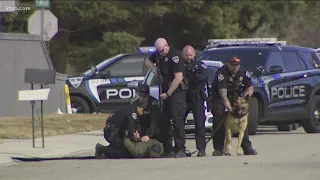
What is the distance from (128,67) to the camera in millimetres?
21719

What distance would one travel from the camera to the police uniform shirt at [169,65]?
1246cm

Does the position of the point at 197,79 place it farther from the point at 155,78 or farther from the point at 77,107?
the point at 77,107

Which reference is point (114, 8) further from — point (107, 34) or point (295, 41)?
point (295, 41)

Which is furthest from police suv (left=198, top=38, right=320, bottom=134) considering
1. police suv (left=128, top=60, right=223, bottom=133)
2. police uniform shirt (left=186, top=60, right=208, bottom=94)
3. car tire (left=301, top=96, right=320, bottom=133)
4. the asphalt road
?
police uniform shirt (left=186, top=60, right=208, bottom=94)

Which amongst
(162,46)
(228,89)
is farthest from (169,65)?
(228,89)

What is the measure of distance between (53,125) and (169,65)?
6.24 m

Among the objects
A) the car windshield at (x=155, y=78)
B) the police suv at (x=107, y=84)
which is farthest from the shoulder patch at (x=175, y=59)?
the police suv at (x=107, y=84)

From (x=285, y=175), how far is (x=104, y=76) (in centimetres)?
1160

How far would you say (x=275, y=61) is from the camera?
17.1m

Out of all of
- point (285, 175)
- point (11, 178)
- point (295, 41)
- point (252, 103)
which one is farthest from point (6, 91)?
point (295, 41)

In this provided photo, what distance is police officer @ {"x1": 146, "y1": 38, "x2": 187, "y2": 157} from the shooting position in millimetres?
12469

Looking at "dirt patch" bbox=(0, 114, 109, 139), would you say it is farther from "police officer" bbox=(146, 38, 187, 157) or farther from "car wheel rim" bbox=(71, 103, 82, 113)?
"police officer" bbox=(146, 38, 187, 157)

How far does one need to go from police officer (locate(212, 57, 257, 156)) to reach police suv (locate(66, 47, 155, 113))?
8.55m

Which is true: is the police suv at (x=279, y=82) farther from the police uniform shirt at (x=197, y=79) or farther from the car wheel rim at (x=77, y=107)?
the car wheel rim at (x=77, y=107)
